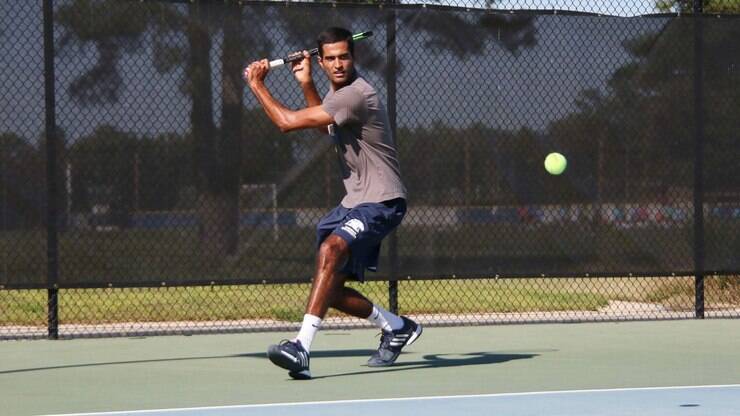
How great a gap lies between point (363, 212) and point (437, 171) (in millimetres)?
2353

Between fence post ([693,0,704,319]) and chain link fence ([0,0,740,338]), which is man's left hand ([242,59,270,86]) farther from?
fence post ([693,0,704,319])

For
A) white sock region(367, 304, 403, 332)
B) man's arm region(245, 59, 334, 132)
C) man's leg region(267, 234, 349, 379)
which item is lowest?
white sock region(367, 304, 403, 332)

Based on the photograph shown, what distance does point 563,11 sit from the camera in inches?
358

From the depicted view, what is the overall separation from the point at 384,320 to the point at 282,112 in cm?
124

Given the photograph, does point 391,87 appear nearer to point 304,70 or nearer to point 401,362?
point 304,70

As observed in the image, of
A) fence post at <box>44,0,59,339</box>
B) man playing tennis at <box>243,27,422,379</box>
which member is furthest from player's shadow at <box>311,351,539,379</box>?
fence post at <box>44,0,59,339</box>

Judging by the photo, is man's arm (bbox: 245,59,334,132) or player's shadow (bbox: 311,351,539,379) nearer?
man's arm (bbox: 245,59,334,132)

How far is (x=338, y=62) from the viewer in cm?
659

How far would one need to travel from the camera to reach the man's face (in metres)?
6.58

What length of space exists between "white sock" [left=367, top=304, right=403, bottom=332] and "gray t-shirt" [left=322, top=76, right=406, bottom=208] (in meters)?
0.63

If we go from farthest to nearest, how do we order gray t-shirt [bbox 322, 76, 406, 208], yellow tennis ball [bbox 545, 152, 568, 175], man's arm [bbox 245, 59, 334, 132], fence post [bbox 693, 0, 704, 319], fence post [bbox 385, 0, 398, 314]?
1. fence post [bbox 693, 0, 704, 319]
2. yellow tennis ball [bbox 545, 152, 568, 175]
3. fence post [bbox 385, 0, 398, 314]
4. gray t-shirt [bbox 322, 76, 406, 208]
5. man's arm [bbox 245, 59, 334, 132]

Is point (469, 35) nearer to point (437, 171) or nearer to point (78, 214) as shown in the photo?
point (437, 171)

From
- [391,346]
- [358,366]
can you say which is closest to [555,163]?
[391,346]

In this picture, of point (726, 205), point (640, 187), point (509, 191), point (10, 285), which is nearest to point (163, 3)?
point (10, 285)
